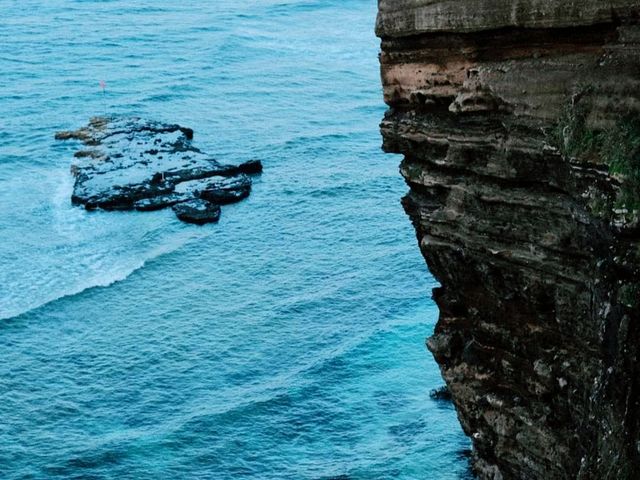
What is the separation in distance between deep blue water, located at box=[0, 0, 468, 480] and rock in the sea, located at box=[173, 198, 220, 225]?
0.53 metres

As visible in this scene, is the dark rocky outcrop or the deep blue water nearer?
the deep blue water

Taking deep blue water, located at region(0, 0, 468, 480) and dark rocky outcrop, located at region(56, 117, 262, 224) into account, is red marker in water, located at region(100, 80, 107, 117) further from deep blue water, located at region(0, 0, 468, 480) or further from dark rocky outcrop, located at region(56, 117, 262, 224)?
dark rocky outcrop, located at region(56, 117, 262, 224)

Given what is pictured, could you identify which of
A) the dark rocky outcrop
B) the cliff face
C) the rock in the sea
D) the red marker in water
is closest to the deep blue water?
the red marker in water

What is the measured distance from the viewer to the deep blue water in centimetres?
2538

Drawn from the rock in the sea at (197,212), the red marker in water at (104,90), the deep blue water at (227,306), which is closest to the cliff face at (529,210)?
the deep blue water at (227,306)

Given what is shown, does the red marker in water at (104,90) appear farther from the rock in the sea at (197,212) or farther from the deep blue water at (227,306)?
the rock in the sea at (197,212)

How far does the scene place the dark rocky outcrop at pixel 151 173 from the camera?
42750 mm

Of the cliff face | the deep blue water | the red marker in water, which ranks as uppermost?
the cliff face

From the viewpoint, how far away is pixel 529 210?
43.4 feet

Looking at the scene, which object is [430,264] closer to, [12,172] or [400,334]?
[400,334]

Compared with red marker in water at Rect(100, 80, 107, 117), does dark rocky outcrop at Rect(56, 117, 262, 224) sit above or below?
below

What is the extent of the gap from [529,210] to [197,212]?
95.4 ft

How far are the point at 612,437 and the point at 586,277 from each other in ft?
6.09

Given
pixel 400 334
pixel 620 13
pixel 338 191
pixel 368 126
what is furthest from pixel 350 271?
pixel 620 13
